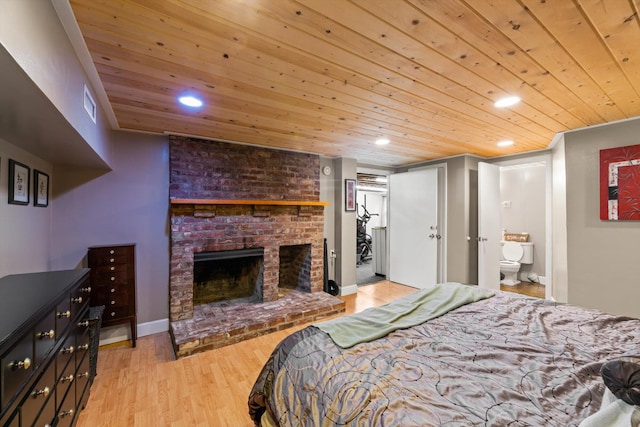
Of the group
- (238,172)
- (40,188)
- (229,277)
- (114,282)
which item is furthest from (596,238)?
(40,188)

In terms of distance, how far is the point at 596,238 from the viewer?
2584mm

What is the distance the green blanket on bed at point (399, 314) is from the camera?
1.39 m

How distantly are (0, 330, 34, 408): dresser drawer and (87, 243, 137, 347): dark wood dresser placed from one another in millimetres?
1592

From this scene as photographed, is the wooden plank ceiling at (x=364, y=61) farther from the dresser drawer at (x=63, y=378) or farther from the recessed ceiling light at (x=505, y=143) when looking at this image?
the dresser drawer at (x=63, y=378)

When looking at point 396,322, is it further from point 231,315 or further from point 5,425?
point 231,315

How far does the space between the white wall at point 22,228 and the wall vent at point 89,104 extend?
46 centimetres

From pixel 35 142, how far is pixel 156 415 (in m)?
1.89

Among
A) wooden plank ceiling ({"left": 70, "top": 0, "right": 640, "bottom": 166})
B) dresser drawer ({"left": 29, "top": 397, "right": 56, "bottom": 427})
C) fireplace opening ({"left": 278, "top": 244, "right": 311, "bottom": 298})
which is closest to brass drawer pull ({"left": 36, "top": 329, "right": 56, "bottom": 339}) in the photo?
dresser drawer ({"left": 29, "top": 397, "right": 56, "bottom": 427})

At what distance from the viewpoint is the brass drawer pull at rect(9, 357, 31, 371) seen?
0.84 meters

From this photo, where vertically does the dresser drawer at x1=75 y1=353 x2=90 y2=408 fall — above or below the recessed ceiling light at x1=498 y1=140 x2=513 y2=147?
below

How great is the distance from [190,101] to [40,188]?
1.40m

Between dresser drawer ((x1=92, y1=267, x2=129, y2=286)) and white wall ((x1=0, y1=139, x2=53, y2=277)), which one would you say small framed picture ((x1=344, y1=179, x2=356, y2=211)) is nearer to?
dresser drawer ((x1=92, y1=267, x2=129, y2=286))

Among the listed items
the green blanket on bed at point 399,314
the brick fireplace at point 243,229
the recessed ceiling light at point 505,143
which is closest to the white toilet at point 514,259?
the recessed ceiling light at point 505,143

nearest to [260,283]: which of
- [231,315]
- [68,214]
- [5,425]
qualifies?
→ [231,315]
